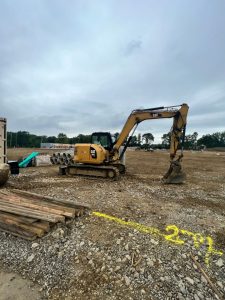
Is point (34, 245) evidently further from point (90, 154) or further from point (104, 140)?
point (104, 140)

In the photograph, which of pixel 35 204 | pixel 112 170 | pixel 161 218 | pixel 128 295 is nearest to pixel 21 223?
pixel 35 204

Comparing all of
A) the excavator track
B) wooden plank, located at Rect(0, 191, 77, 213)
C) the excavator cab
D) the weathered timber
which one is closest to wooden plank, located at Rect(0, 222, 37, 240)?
the weathered timber

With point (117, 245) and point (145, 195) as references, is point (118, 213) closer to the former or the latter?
point (117, 245)

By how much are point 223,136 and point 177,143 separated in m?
141

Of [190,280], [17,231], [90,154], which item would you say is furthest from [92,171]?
[190,280]

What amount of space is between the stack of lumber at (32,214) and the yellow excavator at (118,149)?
5.20 metres

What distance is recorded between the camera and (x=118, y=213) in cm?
588

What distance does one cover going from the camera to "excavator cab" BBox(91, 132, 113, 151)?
12.2 meters

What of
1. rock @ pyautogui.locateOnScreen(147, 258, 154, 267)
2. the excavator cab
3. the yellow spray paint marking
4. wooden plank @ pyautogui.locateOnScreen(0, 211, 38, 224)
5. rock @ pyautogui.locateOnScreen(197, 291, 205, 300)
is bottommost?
rock @ pyautogui.locateOnScreen(197, 291, 205, 300)

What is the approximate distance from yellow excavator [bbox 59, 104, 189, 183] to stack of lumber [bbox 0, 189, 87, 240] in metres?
5.20

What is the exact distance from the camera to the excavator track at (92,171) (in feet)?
35.9

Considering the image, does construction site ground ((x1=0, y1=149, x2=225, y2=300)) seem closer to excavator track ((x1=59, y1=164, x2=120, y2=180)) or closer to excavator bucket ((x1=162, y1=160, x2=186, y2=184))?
excavator bucket ((x1=162, y1=160, x2=186, y2=184))

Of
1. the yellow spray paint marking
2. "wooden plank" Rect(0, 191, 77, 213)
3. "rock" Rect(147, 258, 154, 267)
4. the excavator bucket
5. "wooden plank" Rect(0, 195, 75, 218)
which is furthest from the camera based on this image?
the excavator bucket

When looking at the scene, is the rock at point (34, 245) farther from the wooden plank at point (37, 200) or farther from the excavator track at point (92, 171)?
the excavator track at point (92, 171)
